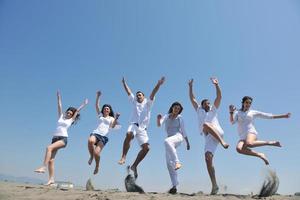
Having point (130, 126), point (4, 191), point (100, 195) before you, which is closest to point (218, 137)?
point (130, 126)

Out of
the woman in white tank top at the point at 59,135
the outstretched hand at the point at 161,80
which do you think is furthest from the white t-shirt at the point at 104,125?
the outstretched hand at the point at 161,80

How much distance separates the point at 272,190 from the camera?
9.34m

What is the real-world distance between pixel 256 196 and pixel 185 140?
9.09ft

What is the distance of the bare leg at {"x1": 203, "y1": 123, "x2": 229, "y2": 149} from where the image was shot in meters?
9.73

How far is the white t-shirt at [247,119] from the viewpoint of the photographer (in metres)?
10.5

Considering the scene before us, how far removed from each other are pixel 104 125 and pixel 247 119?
4821 millimetres

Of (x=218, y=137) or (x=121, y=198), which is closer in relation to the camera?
(x=121, y=198)

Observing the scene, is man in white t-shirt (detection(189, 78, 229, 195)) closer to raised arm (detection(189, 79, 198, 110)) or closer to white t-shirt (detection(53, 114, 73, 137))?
raised arm (detection(189, 79, 198, 110))

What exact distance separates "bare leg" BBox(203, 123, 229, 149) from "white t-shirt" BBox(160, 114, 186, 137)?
30.9 inches

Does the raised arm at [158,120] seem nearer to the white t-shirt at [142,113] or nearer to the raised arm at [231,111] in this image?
the white t-shirt at [142,113]

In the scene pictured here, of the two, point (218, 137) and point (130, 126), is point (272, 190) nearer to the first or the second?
point (218, 137)

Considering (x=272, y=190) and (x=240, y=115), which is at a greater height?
(x=240, y=115)

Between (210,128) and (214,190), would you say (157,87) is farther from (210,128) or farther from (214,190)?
(214,190)

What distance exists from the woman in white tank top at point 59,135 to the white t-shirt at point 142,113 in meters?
2.38
